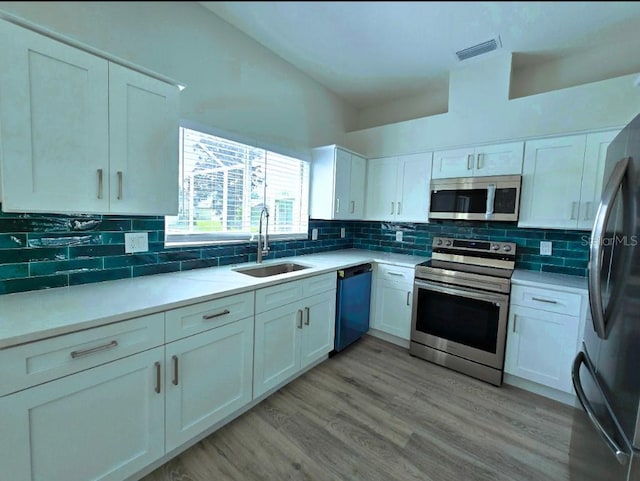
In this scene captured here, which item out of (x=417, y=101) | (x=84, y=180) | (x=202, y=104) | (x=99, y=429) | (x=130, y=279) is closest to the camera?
(x=99, y=429)

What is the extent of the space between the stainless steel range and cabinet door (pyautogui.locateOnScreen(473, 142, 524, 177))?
67cm

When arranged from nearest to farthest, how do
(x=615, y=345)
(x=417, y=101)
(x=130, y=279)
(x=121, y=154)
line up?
(x=615, y=345) → (x=121, y=154) → (x=130, y=279) → (x=417, y=101)

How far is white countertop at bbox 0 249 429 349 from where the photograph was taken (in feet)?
3.40

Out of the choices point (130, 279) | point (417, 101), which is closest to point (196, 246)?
point (130, 279)

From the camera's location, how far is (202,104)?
1998 mm

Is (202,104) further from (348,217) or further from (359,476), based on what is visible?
(359,476)

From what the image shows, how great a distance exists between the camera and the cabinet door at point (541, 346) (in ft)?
6.57

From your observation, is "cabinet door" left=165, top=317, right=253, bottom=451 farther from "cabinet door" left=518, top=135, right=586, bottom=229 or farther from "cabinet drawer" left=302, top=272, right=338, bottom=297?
"cabinet door" left=518, top=135, right=586, bottom=229

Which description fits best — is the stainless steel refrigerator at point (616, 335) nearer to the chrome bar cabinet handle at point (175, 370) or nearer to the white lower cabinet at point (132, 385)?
the white lower cabinet at point (132, 385)

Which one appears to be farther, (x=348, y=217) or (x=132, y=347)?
(x=348, y=217)

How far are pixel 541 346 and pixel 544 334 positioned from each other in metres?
0.10

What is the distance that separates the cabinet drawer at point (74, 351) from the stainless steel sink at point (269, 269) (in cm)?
97

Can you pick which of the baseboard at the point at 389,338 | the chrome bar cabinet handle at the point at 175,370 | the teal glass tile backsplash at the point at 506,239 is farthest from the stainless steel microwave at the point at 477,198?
the chrome bar cabinet handle at the point at 175,370

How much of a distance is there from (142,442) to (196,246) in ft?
3.89
